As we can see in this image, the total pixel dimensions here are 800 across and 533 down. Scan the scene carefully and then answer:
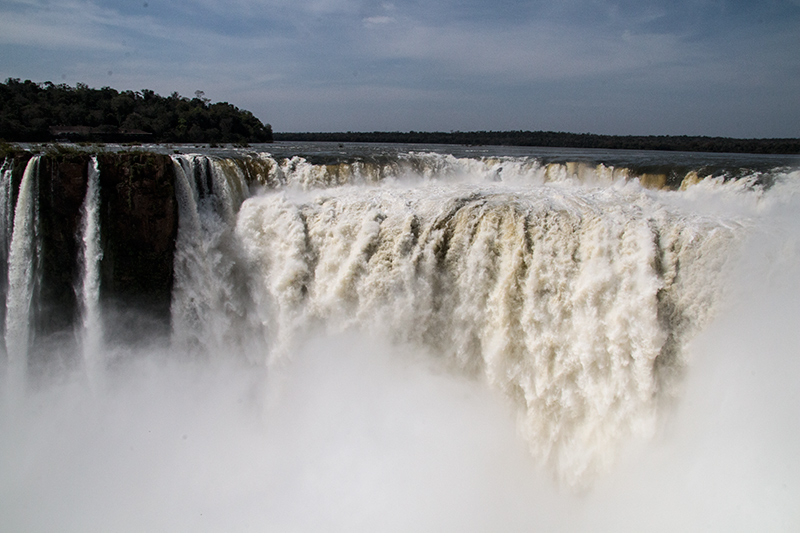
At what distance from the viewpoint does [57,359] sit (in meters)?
9.98

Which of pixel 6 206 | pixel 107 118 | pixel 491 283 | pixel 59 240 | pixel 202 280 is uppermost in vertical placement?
pixel 107 118

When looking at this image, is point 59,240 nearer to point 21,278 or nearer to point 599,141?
point 21,278

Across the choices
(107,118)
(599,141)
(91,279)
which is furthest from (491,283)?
(599,141)

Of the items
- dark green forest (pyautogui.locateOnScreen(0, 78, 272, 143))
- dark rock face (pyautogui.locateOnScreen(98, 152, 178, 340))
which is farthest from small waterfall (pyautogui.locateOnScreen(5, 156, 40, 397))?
dark green forest (pyautogui.locateOnScreen(0, 78, 272, 143))

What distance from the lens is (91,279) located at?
9758 millimetres

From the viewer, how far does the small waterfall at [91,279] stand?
967 cm

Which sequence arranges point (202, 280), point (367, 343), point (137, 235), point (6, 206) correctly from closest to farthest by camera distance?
1. point (6, 206)
2. point (367, 343)
3. point (137, 235)
4. point (202, 280)

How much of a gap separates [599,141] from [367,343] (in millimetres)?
34994

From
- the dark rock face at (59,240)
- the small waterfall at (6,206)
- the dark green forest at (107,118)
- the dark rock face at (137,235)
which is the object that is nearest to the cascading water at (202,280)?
the dark rock face at (137,235)

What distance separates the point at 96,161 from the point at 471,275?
24.8 feet

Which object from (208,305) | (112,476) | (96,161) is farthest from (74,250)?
(112,476)

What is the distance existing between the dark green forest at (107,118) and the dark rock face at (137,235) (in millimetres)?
16125

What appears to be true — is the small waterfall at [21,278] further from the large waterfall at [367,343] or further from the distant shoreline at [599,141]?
the distant shoreline at [599,141]

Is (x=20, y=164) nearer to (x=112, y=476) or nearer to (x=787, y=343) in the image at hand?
(x=112, y=476)
